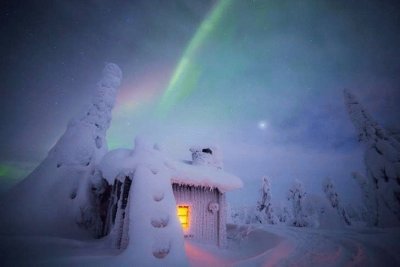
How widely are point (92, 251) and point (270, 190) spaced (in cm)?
2765

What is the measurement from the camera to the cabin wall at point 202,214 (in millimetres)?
12086

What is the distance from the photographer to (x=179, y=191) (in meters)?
12.1

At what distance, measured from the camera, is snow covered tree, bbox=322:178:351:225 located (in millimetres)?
30069

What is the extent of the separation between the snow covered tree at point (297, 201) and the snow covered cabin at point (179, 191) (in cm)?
1967

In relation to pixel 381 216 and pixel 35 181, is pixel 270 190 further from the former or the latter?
pixel 35 181

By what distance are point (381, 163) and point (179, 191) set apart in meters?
14.3

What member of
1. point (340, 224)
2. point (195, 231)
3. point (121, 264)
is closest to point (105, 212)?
point (195, 231)

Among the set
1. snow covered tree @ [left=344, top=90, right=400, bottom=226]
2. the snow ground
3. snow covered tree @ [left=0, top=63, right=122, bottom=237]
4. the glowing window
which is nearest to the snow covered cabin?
the glowing window

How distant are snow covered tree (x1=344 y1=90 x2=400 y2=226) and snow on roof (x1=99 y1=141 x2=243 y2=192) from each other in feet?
33.9

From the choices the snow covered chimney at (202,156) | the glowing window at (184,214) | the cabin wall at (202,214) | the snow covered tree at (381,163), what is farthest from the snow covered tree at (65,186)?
the snow covered tree at (381,163)

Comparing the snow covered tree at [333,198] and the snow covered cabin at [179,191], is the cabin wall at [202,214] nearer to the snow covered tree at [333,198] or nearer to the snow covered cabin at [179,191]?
the snow covered cabin at [179,191]

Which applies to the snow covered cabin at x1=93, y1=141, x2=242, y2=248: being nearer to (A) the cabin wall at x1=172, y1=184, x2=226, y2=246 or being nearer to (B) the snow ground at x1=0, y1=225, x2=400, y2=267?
(A) the cabin wall at x1=172, y1=184, x2=226, y2=246

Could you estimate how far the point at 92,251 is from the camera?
909cm

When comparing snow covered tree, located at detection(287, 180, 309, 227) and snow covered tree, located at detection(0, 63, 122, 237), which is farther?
snow covered tree, located at detection(287, 180, 309, 227)
